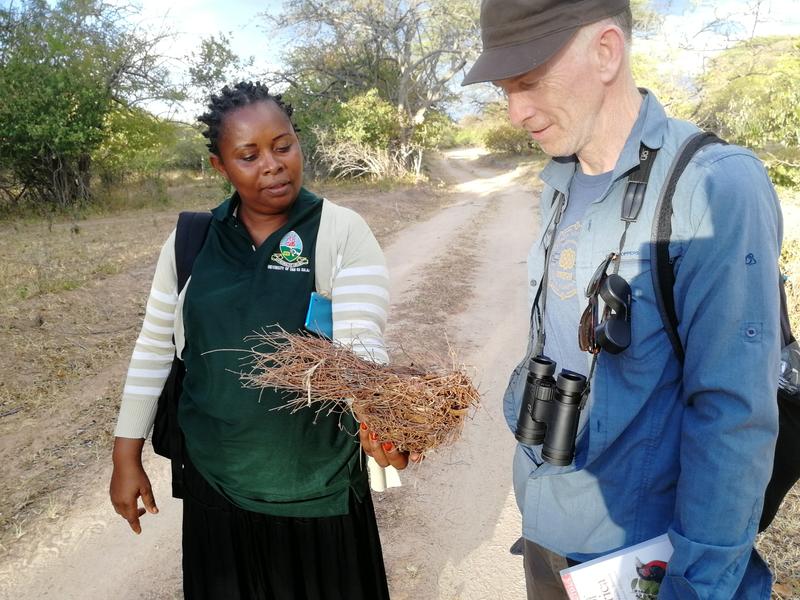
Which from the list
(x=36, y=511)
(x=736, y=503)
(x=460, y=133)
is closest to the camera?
(x=736, y=503)

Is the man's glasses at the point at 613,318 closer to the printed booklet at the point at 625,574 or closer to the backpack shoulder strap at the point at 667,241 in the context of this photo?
the backpack shoulder strap at the point at 667,241

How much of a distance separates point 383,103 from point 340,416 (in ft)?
68.4

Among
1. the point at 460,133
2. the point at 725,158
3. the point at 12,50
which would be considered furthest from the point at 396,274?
the point at 460,133

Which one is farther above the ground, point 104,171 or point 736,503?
point 104,171

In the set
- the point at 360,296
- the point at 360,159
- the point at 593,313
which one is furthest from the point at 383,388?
the point at 360,159

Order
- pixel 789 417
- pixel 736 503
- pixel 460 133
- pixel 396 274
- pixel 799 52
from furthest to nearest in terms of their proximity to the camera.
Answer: pixel 460 133, pixel 799 52, pixel 396 274, pixel 789 417, pixel 736 503

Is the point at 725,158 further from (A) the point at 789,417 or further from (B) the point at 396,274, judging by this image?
(B) the point at 396,274

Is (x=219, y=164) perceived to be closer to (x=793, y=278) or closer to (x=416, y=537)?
(x=416, y=537)

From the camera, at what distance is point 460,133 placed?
5281cm

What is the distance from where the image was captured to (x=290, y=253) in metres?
1.56

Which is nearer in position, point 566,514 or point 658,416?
point 658,416

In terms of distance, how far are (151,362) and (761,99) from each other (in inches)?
626

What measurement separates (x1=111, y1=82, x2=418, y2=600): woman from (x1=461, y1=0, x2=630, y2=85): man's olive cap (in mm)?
599

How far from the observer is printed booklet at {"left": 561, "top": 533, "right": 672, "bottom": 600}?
1159mm
